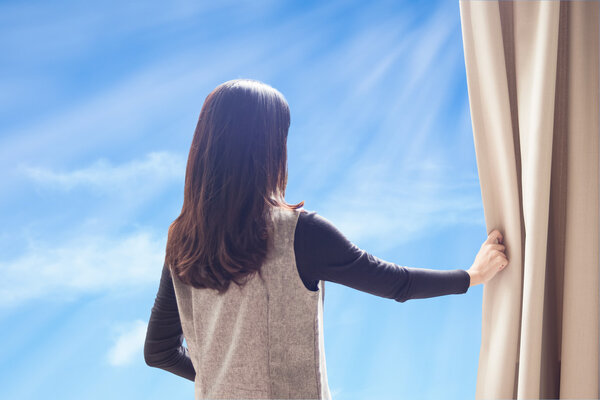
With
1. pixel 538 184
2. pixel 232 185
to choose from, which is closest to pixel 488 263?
pixel 538 184

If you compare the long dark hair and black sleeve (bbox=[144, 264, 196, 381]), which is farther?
black sleeve (bbox=[144, 264, 196, 381])

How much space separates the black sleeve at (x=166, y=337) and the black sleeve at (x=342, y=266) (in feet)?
1.20

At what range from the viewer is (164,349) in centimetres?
119

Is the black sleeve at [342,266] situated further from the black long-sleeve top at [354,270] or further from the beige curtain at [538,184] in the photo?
the beige curtain at [538,184]

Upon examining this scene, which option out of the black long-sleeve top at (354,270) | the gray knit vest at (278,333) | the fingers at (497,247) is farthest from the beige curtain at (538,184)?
the gray knit vest at (278,333)

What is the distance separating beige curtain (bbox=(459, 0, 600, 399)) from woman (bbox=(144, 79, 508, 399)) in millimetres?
96

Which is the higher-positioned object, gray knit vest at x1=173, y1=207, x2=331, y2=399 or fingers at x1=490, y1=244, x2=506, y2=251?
fingers at x1=490, y1=244, x2=506, y2=251

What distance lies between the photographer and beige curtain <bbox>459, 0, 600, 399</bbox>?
2.95 ft

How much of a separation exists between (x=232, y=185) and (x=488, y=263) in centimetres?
57

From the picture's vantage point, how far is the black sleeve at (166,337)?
113cm

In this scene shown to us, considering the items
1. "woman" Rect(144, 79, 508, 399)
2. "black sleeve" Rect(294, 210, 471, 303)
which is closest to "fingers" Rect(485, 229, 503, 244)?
"woman" Rect(144, 79, 508, 399)

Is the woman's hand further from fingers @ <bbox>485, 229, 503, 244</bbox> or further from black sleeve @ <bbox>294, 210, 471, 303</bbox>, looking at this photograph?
black sleeve @ <bbox>294, 210, 471, 303</bbox>

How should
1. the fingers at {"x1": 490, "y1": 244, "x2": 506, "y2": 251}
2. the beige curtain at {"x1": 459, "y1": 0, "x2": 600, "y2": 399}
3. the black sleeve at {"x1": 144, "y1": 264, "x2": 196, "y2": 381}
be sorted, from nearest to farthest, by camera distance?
the beige curtain at {"x1": 459, "y1": 0, "x2": 600, "y2": 399} → the fingers at {"x1": 490, "y1": 244, "x2": 506, "y2": 251} → the black sleeve at {"x1": 144, "y1": 264, "x2": 196, "y2": 381}

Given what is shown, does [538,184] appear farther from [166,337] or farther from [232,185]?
[166,337]
